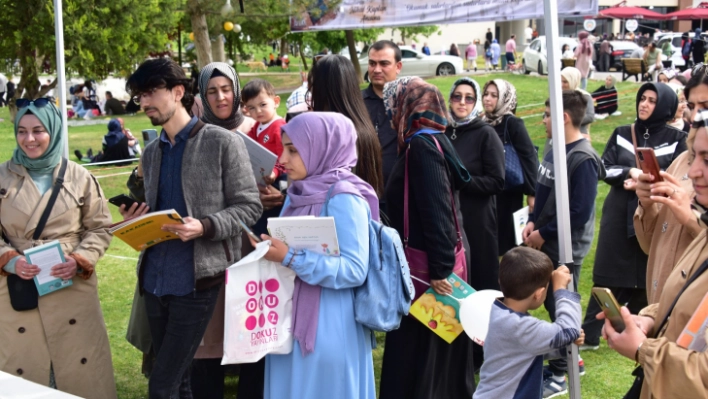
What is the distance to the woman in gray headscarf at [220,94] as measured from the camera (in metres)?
4.69

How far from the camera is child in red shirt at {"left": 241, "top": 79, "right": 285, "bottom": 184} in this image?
16.3 ft

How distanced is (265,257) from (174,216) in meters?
0.43

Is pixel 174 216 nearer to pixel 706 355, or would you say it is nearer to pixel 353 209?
pixel 353 209

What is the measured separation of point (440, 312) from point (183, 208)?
1458 mm

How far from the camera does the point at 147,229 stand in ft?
11.5

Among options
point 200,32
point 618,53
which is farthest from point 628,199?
point 618,53

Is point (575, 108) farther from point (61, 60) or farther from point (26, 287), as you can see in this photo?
point (26, 287)

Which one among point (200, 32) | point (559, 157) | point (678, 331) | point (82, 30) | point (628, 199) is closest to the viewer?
point (678, 331)

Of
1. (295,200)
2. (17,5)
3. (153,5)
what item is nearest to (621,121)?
(153,5)

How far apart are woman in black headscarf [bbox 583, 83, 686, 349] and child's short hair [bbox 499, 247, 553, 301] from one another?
1.98 metres

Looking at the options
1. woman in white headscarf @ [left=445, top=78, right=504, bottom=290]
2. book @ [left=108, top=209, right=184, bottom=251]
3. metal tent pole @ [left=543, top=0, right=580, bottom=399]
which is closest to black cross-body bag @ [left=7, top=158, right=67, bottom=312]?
book @ [left=108, top=209, right=184, bottom=251]

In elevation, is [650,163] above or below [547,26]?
below

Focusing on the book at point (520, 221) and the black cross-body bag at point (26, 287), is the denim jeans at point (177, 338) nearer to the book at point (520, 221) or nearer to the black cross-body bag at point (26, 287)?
the black cross-body bag at point (26, 287)

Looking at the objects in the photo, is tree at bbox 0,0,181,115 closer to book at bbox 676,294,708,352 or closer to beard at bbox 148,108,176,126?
beard at bbox 148,108,176,126
